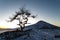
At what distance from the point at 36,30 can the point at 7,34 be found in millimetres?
2631

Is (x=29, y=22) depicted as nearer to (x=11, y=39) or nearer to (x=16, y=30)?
(x=16, y=30)

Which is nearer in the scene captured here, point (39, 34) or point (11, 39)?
point (11, 39)

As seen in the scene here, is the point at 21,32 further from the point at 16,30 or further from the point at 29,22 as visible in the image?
the point at 29,22

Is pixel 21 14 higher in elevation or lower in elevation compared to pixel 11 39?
Result: higher

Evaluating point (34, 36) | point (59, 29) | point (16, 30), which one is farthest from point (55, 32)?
point (16, 30)

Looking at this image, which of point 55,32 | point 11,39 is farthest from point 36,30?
point 11,39

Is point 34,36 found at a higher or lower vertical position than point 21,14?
lower

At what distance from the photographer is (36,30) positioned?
1558 cm

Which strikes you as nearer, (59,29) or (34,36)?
(34,36)

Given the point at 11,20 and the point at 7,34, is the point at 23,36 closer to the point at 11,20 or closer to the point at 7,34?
the point at 7,34

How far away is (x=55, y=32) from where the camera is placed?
1557 cm

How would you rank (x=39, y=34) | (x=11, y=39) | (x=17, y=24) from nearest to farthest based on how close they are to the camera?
1. (x=11, y=39)
2. (x=39, y=34)
3. (x=17, y=24)

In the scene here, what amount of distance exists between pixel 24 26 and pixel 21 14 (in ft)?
3.98

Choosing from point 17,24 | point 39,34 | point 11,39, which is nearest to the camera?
point 11,39
